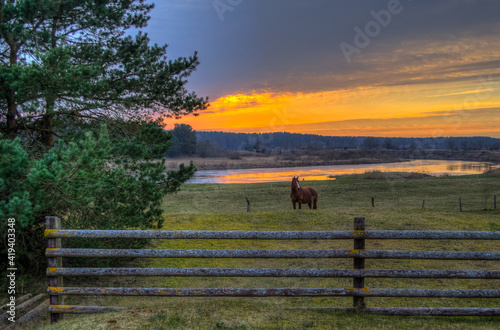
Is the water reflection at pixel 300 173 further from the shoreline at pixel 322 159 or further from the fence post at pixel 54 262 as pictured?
the fence post at pixel 54 262

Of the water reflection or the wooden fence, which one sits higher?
the wooden fence

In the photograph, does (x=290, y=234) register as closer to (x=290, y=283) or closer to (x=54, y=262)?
(x=54, y=262)

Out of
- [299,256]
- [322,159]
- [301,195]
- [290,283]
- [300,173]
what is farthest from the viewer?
[322,159]

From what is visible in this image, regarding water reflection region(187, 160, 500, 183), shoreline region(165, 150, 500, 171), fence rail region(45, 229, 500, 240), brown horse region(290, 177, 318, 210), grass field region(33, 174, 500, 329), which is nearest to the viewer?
grass field region(33, 174, 500, 329)

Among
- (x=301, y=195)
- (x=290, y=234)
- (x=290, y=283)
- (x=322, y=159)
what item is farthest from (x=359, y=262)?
(x=322, y=159)

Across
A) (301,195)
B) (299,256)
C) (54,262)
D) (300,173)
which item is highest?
(299,256)

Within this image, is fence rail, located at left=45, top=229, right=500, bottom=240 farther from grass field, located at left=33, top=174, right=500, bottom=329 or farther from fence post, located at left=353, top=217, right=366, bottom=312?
grass field, located at left=33, top=174, right=500, bottom=329

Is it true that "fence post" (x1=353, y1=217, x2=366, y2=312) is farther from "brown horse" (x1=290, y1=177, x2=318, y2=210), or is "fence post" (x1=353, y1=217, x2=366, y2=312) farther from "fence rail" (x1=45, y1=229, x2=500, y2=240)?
"brown horse" (x1=290, y1=177, x2=318, y2=210)

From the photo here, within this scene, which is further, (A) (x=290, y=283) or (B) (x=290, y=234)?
(A) (x=290, y=283)

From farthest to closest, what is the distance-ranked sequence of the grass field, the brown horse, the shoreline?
1. the shoreline
2. the brown horse
3. the grass field

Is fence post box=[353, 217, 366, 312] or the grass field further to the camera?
fence post box=[353, 217, 366, 312]

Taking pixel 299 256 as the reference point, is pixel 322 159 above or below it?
above

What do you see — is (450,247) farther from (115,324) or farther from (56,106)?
(56,106)

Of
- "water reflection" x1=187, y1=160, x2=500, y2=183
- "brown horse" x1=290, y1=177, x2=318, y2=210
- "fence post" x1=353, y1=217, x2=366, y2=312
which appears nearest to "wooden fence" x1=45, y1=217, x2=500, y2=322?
"fence post" x1=353, y1=217, x2=366, y2=312
